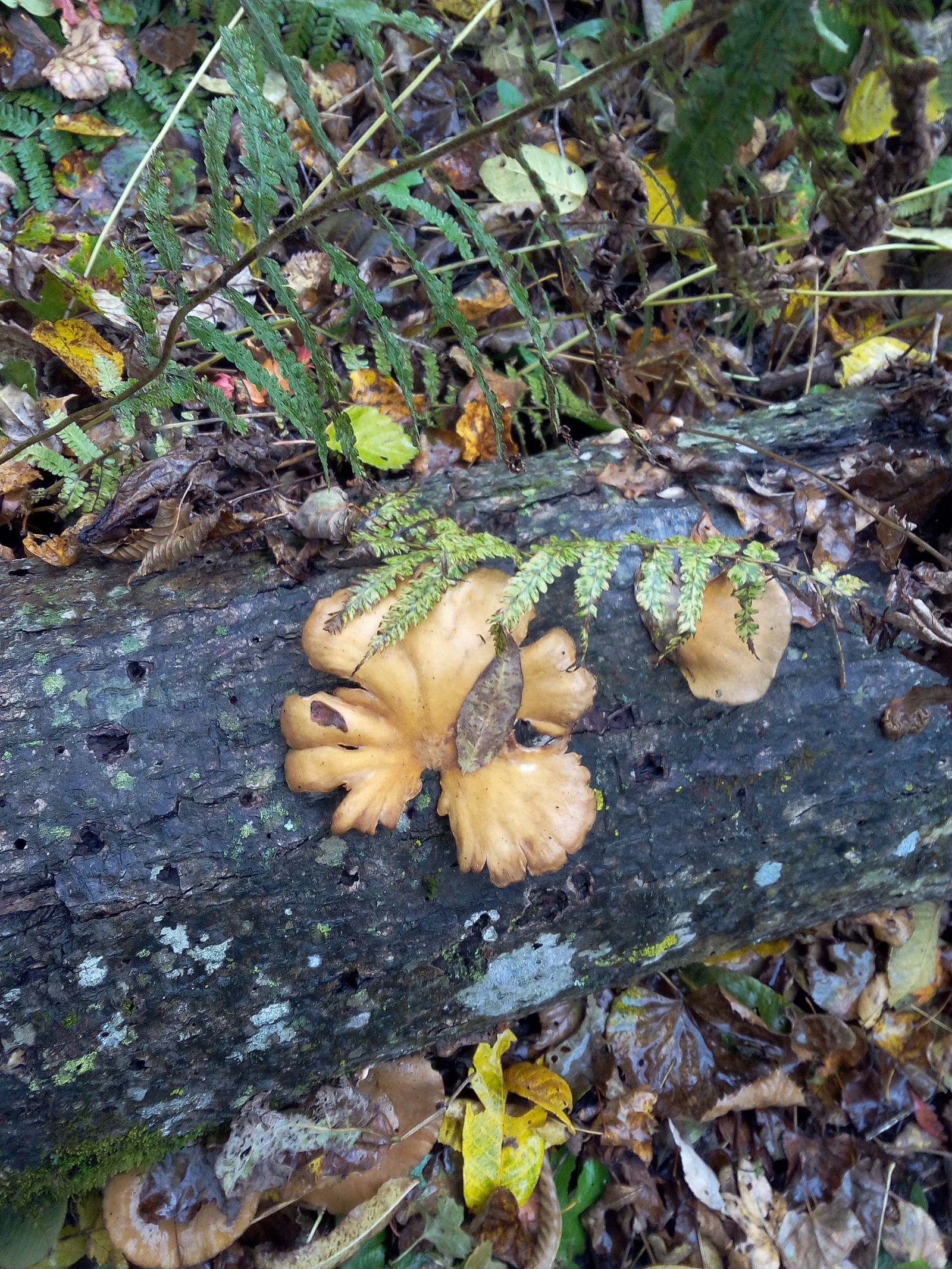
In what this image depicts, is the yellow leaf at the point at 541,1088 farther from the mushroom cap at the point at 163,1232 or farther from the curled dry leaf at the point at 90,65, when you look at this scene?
the curled dry leaf at the point at 90,65

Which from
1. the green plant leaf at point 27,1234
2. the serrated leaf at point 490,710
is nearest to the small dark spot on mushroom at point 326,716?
the serrated leaf at point 490,710

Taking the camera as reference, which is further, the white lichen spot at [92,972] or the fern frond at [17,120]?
the fern frond at [17,120]

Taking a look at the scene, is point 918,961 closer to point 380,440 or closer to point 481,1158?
point 481,1158

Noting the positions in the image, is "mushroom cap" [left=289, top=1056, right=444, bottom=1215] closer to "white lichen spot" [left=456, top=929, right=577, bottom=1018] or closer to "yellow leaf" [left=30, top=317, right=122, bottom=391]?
"white lichen spot" [left=456, top=929, right=577, bottom=1018]

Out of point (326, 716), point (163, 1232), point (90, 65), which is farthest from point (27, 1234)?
point (90, 65)

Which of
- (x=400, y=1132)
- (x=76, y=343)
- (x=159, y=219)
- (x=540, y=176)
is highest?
(x=159, y=219)

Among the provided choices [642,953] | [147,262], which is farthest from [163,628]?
[147,262]

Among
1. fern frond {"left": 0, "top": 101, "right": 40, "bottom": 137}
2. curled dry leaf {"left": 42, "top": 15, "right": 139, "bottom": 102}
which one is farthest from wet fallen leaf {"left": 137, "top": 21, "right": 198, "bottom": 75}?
fern frond {"left": 0, "top": 101, "right": 40, "bottom": 137}
